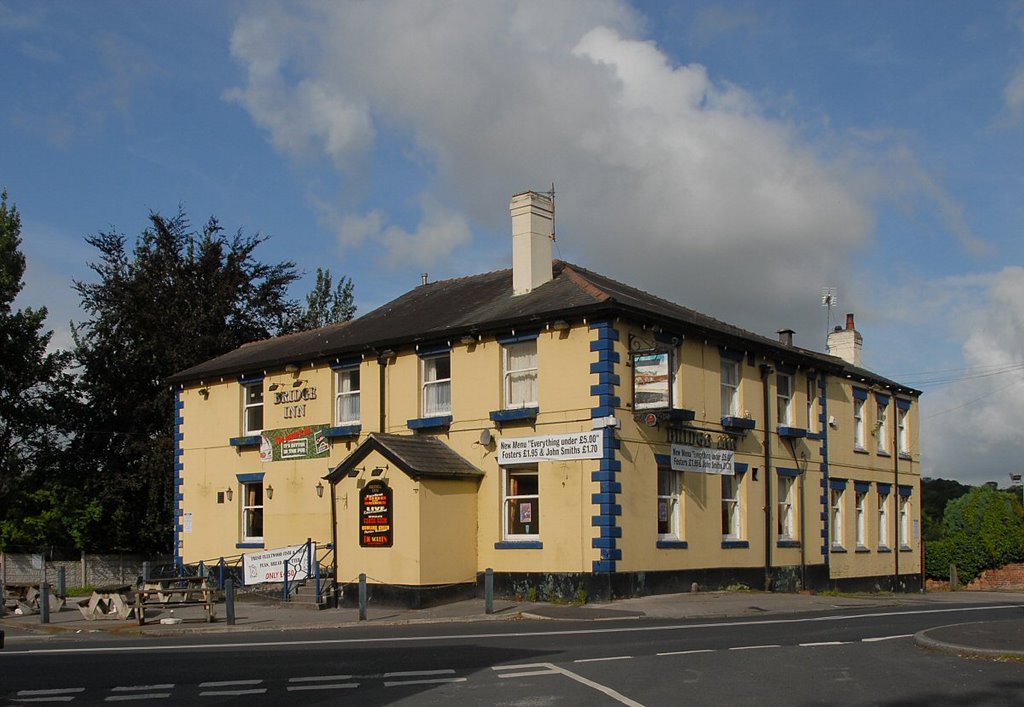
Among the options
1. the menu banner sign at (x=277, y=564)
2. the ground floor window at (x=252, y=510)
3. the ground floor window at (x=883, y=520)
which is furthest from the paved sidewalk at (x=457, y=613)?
the ground floor window at (x=883, y=520)

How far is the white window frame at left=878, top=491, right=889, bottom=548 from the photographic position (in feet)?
119

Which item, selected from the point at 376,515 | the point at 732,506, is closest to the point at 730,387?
the point at 732,506

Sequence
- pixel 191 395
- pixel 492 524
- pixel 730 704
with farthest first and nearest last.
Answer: pixel 191 395 < pixel 492 524 < pixel 730 704

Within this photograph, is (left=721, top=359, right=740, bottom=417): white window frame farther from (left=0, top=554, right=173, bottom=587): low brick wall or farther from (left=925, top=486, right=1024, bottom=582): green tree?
(left=0, top=554, right=173, bottom=587): low brick wall

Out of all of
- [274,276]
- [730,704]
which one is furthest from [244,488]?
[730,704]

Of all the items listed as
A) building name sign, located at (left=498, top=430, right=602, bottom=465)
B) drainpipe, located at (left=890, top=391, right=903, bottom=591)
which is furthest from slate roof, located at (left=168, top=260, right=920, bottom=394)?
drainpipe, located at (left=890, top=391, right=903, bottom=591)

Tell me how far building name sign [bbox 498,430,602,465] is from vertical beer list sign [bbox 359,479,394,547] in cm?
273

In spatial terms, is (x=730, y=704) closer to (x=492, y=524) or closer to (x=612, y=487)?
(x=612, y=487)

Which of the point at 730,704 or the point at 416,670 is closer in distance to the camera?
the point at 730,704

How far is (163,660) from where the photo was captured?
14.9 meters

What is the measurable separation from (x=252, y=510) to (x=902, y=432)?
862 inches

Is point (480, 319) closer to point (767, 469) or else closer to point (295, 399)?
point (295, 399)

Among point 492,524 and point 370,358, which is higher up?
point 370,358

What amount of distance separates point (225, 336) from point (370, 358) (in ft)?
50.8
